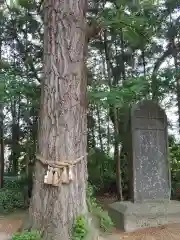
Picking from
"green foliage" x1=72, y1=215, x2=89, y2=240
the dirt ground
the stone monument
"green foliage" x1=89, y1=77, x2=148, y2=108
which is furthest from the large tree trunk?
the stone monument

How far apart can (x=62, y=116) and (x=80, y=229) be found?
4.22 ft

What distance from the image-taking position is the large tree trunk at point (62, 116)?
3.77 metres

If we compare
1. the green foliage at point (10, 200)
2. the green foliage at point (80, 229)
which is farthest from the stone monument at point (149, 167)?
the green foliage at point (10, 200)

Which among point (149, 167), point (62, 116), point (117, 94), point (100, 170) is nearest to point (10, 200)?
point (100, 170)

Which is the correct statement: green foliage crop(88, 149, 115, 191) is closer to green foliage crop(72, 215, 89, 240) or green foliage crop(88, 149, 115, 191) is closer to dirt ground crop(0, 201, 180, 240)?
dirt ground crop(0, 201, 180, 240)

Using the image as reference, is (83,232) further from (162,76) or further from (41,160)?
(162,76)

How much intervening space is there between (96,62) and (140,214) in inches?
239

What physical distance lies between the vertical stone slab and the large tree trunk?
173 centimetres

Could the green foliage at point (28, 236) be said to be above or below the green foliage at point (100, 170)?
below

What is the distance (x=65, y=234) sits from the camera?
372 centimetres

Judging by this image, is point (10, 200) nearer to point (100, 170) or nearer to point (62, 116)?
point (100, 170)

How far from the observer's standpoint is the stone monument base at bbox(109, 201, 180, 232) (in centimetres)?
505

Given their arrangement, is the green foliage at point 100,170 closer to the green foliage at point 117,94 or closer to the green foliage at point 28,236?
the green foliage at point 117,94

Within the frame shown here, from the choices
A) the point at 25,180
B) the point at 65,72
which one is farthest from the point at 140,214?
the point at 25,180
